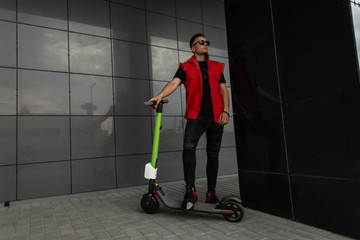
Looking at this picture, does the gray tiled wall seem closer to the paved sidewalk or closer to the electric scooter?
the paved sidewalk

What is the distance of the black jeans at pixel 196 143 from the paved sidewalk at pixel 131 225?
0.51m

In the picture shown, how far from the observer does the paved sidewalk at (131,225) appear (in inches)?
93.2

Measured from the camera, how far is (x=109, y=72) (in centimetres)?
521

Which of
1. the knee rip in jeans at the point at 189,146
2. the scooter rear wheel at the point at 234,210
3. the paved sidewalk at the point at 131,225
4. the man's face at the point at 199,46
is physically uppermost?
the man's face at the point at 199,46

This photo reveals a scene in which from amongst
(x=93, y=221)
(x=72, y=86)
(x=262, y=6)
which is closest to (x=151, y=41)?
(x=72, y=86)

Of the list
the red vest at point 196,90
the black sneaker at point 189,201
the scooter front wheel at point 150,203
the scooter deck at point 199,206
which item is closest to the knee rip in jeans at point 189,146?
the red vest at point 196,90

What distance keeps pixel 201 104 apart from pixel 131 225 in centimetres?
170

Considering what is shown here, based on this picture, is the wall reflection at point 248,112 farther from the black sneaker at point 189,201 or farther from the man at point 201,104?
the black sneaker at point 189,201

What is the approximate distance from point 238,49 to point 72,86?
11.1ft

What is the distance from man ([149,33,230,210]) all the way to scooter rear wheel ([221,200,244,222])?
0.37m

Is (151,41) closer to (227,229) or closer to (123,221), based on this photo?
(123,221)

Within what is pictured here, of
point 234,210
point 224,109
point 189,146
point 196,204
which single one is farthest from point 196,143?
point 234,210

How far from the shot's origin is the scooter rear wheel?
2645 mm

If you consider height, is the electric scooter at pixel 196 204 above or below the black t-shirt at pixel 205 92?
below
